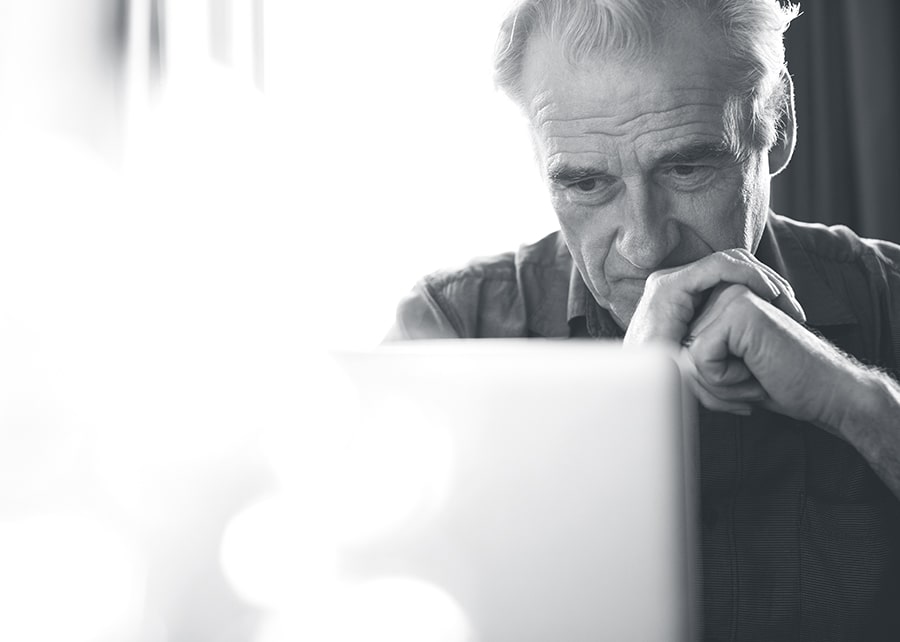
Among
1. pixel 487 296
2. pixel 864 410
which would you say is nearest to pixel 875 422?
pixel 864 410

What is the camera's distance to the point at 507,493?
1.58 ft

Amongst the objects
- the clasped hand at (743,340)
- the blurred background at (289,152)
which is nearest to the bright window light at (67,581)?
the clasped hand at (743,340)

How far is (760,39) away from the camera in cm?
118

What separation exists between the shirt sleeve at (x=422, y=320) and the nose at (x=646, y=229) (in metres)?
0.39

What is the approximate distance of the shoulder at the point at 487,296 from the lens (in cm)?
144

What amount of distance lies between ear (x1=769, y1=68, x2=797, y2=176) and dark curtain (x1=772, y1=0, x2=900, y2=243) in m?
1.01

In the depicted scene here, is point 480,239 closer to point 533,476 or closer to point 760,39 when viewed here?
point 760,39

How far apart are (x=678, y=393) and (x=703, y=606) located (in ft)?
2.32

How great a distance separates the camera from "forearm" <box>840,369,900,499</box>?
0.88m

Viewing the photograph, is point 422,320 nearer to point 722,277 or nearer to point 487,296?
point 487,296

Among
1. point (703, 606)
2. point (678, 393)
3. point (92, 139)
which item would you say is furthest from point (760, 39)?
point (92, 139)

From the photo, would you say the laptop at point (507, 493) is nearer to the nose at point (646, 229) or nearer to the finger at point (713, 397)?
the finger at point (713, 397)

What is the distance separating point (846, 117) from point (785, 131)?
1144 mm

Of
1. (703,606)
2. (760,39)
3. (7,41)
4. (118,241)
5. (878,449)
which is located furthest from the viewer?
(118,241)
